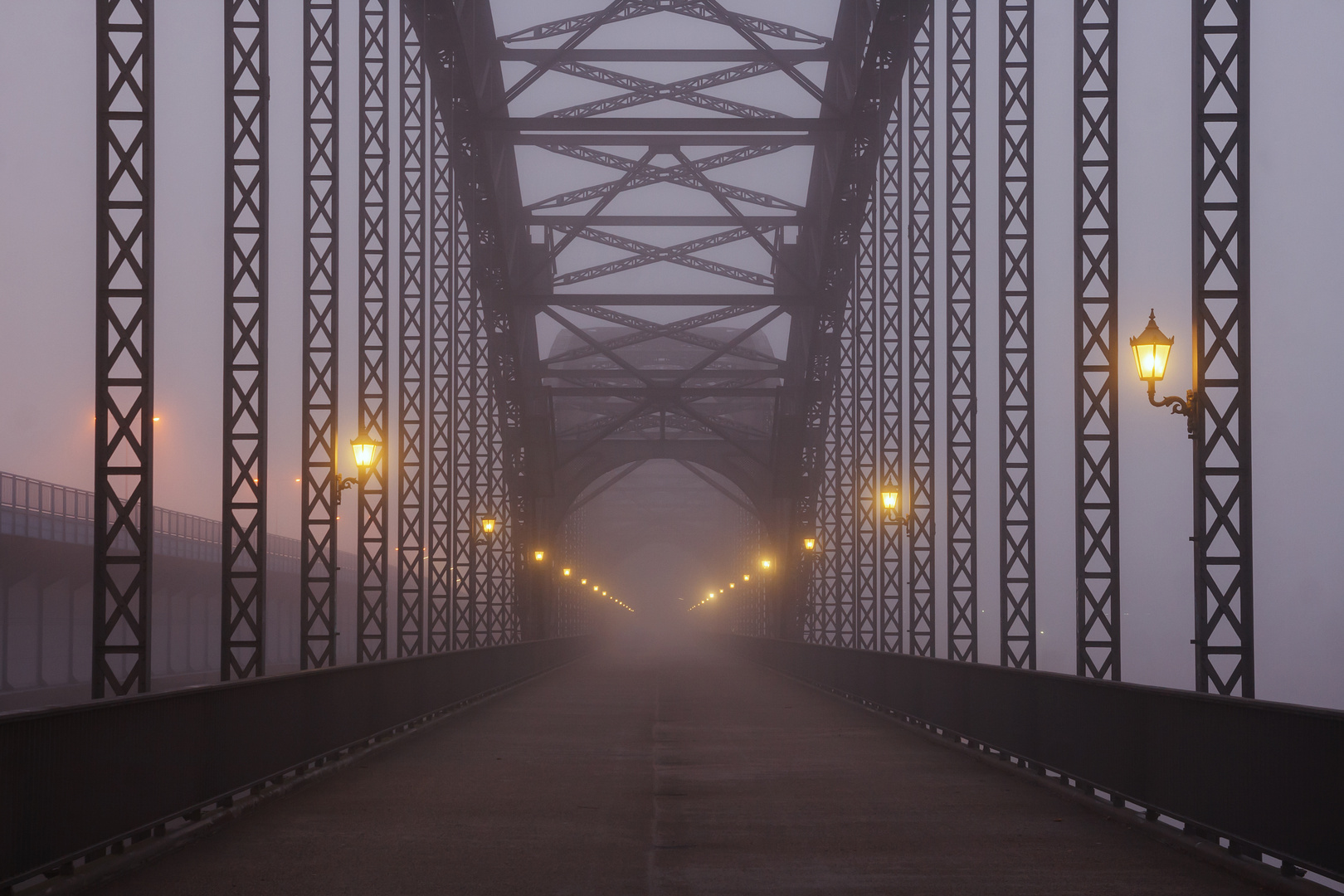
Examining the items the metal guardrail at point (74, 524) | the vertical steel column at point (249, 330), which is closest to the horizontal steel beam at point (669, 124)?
the metal guardrail at point (74, 524)

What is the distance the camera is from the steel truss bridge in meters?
14.7

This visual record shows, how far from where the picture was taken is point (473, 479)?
37.8 meters

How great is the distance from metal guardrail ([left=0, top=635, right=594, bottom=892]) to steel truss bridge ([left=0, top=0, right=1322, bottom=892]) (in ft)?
1.64

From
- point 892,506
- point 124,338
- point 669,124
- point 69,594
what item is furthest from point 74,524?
point 124,338

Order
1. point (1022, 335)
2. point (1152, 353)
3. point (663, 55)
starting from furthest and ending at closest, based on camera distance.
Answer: point (663, 55) → point (1022, 335) → point (1152, 353)

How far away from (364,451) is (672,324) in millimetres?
25195

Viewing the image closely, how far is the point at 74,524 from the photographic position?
4478 cm

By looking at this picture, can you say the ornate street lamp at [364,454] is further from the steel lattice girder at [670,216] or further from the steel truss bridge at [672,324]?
the steel lattice girder at [670,216]

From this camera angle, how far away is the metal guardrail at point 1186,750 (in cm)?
970

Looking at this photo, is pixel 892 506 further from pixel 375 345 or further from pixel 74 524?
pixel 74 524

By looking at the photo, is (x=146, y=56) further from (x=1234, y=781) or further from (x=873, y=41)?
(x=873, y=41)

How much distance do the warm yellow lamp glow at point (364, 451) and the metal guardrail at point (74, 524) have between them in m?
19.2

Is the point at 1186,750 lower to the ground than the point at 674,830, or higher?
higher

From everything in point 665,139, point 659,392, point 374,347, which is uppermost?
point 665,139
